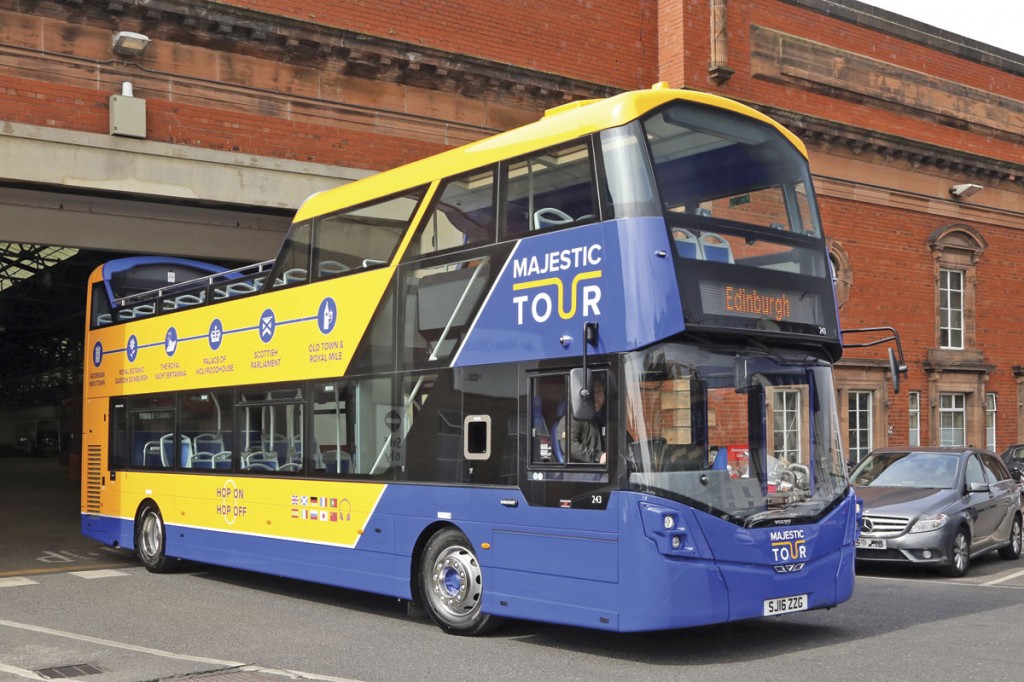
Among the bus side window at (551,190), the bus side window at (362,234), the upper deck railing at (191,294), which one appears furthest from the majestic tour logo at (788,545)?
the upper deck railing at (191,294)

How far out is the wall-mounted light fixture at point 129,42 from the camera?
15.5 metres

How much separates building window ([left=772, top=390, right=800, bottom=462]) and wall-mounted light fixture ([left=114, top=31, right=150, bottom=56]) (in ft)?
35.4

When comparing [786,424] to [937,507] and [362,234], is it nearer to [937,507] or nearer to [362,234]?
[362,234]

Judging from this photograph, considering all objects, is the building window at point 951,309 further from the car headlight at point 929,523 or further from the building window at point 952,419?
the car headlight at point 929,523

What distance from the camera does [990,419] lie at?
88.1 feet

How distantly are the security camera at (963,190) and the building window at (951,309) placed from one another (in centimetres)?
177

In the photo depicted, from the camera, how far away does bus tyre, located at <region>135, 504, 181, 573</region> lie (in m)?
14.2

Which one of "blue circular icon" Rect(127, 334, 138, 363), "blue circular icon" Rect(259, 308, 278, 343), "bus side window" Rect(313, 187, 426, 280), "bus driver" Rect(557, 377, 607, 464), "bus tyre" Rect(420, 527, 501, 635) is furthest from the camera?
"blue circular icon" Rect(127, 334, 138, 363)

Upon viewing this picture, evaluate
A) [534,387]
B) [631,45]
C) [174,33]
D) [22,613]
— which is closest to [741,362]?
[534,387]

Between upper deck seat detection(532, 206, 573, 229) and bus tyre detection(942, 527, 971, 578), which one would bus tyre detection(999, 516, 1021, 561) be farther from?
upper deck seat detection(532, 206, 573, 229)

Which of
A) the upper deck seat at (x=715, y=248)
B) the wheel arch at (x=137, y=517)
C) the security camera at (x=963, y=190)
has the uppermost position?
the security camera at (x=963, y=190)

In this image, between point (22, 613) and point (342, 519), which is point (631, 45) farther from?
point (22, 613)

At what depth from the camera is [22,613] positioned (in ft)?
35.9

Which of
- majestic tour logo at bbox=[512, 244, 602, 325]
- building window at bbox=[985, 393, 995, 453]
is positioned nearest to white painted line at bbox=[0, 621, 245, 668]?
majestic tour logo at bbox=[512, 244, 602, 325]
